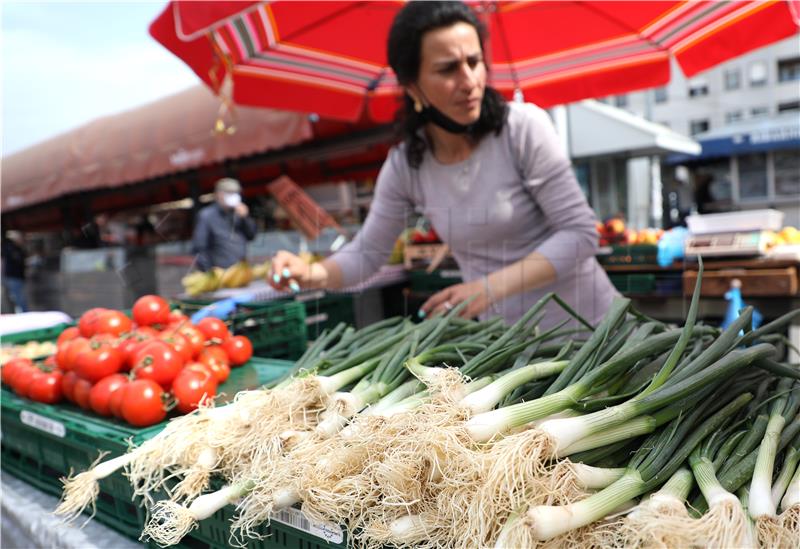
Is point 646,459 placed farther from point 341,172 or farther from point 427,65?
point 341,172

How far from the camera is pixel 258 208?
10.4 meters

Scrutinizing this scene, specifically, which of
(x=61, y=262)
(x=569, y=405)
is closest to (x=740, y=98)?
(x=61, y=262)

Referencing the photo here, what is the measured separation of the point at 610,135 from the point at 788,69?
25.6m

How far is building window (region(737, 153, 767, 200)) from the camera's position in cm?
1939

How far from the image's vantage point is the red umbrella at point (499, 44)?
3061mm

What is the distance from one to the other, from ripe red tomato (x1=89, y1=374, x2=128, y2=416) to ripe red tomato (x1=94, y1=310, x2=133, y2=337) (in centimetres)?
39

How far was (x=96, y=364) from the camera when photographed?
1.79m

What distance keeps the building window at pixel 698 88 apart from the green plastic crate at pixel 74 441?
32.8 meters

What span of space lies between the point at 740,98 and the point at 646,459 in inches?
1325

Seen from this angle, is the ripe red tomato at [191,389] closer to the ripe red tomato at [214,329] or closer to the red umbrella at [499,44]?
the ripe red tomato at [214,329]

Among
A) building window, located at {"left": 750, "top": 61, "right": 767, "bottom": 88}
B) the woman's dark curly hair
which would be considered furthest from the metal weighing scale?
building window, located at {"left": 750, "top": 61, "right": 767, "bottom": 88}

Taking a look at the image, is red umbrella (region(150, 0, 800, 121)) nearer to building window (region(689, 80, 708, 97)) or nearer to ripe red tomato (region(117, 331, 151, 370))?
ripe red tomato (region(117, 331, 151, 370))

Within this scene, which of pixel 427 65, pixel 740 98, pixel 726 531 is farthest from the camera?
pixel 740 98

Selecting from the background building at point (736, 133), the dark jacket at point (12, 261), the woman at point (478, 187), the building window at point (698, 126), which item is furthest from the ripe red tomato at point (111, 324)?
the building window at point (698, 126)
